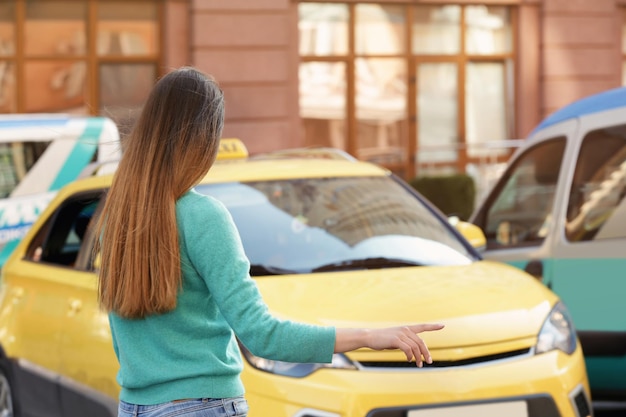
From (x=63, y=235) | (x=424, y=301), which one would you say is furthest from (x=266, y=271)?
(x=63, y=235)

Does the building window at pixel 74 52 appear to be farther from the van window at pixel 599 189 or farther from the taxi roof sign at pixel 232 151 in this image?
the van window at pixel 599 189

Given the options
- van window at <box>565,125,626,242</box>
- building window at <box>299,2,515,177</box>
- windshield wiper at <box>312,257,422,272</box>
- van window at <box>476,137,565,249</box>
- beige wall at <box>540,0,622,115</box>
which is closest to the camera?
windshield wiper at <box>312,257,422,272</box>

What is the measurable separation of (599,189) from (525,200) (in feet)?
2.33

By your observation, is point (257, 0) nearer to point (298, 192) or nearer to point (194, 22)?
point (194, 22)

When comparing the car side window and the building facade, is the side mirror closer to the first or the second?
the car side window

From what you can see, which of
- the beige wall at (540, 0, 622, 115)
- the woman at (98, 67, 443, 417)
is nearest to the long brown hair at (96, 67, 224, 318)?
the woman at (98, 67, 443, 417)

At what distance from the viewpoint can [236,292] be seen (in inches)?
110

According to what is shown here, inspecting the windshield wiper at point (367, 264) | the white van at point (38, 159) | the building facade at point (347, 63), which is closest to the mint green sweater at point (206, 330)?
Answer: the windshield wiper at point (367, 264)

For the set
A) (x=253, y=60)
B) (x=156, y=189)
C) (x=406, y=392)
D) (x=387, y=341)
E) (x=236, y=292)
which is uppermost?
(x=156, y=189)

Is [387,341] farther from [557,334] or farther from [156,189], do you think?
[557,334]

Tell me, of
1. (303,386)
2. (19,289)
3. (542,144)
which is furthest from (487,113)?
(303,386)

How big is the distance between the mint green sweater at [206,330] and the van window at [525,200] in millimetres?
4280

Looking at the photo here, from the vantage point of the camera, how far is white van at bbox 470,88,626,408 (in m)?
6.46

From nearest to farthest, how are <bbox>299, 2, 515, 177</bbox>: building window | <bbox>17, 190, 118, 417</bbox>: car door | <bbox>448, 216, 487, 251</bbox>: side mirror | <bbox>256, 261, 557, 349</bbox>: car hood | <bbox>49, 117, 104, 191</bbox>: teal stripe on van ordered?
<bbox>256, 261, 557, 349</bbox>: car hood
<bbox>17, 190, 118, 417</bbox>: car door
<bbox>448, 216, 487, 251</bbox>: side mirror
<bbox>49, 117, 104, 191</bbox>: teal stripe on van
<bbox>299, 2, 515, 177</bbox>: building window
